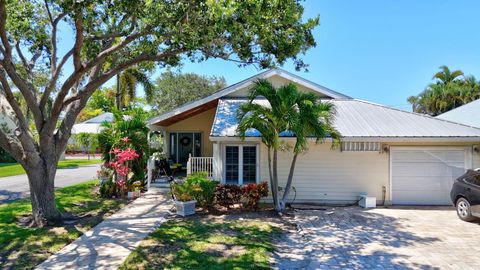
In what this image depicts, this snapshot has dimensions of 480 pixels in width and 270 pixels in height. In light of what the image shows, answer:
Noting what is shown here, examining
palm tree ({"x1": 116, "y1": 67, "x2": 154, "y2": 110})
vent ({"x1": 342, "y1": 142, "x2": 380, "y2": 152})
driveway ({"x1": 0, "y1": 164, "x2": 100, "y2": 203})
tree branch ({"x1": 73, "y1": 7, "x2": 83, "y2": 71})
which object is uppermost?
palm tree ({"x1": 116, "y1": 67, "x2": 154, "y2": 110})

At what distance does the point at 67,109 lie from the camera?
10.5m

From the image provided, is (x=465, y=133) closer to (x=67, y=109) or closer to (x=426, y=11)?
(x=426, y=11)

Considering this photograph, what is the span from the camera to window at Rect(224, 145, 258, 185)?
1359 cm

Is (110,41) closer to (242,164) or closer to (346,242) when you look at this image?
(242,164)

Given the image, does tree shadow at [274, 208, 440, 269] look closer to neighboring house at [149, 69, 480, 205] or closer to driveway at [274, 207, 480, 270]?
driveway at [274, 207, 480, 270]

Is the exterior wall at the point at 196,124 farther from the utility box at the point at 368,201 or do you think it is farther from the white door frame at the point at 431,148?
the white door frame at the point at 431,148

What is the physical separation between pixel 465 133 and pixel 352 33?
27.7 feet

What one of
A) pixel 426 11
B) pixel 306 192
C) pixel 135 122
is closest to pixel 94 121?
pixel 135 122

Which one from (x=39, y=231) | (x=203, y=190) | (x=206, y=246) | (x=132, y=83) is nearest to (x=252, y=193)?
(x=203, y=190)

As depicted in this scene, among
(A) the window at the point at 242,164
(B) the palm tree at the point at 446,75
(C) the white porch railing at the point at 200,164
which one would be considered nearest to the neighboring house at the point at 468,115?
(A) the window at the point at 242,164

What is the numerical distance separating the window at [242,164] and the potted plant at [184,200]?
2.59 meters

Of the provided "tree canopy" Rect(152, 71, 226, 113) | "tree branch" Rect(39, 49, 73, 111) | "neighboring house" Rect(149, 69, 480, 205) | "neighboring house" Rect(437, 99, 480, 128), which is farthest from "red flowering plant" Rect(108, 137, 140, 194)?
"tree canopy" Rect(152, 71, 226, 113)

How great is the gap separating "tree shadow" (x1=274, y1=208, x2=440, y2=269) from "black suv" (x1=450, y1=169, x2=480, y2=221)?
2.22 metres

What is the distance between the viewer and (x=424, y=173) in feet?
43.3
